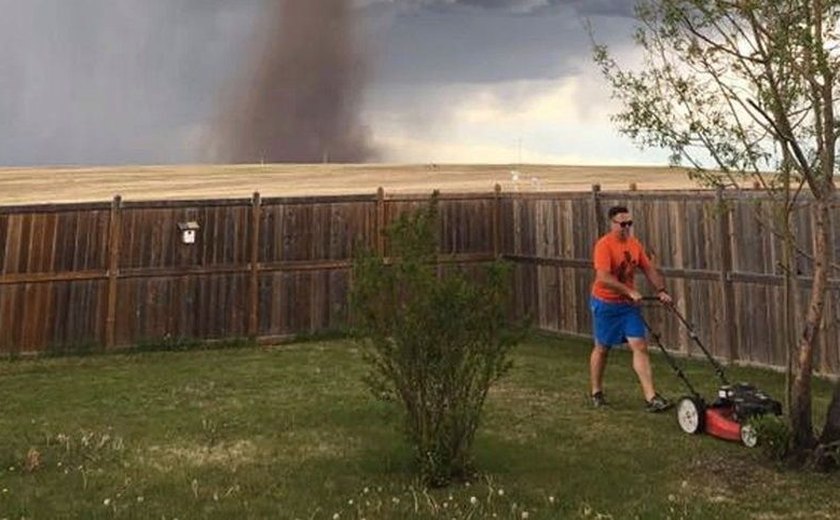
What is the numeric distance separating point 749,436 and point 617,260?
220 centimetres

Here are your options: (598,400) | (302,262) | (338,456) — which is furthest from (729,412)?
(302,262)

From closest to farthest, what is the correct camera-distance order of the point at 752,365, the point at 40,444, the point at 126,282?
the point at 40,444, the point at 752,365, the point at 126,282

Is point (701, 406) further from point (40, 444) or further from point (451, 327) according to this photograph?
point (40, 444)

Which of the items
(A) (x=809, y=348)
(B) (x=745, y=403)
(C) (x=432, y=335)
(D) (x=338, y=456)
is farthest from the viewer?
(B) (x=745, y=403)

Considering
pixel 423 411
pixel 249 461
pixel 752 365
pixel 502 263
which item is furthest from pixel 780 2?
pixel 752 365

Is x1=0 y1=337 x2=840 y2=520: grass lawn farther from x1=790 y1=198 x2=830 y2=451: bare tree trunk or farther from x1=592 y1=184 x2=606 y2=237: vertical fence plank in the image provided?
x1=592 y1=184 x2=606 y2=237: vertical fence plank

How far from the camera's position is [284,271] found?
513 inches

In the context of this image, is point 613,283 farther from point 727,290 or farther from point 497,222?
point 497,222

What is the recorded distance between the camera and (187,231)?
12352 mm

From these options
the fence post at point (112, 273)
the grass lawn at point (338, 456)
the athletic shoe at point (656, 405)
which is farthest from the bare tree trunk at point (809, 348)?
the fence post at point (112, 273)

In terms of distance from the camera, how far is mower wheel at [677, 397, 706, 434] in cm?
658

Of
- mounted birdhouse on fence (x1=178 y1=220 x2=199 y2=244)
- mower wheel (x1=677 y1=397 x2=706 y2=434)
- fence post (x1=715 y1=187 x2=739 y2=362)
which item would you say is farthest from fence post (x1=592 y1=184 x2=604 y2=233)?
mounted birdhouse on fence (x1=178 y1=220 x2=199 y2=244)

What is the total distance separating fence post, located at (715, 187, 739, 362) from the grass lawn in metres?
0.54

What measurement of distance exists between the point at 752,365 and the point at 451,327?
19.7ft
